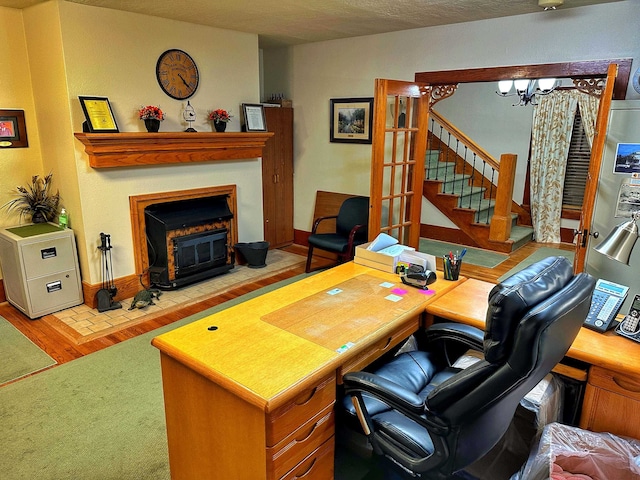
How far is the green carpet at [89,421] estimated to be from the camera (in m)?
2.13

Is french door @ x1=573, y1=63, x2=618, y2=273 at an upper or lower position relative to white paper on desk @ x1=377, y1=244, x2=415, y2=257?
upper

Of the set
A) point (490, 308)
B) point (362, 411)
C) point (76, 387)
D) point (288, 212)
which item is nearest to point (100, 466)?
point (76, 387)

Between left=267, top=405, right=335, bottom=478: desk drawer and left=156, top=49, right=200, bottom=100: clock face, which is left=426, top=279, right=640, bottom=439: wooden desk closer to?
left=267, top=405, right=335, bottom=478: desk drawer

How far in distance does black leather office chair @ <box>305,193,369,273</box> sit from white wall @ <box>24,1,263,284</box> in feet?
4.43

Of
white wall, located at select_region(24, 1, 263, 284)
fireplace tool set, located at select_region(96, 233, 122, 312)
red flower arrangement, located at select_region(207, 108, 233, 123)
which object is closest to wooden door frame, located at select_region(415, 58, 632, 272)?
red flower arrangement, located at select_region(207, 108, 233, 123)

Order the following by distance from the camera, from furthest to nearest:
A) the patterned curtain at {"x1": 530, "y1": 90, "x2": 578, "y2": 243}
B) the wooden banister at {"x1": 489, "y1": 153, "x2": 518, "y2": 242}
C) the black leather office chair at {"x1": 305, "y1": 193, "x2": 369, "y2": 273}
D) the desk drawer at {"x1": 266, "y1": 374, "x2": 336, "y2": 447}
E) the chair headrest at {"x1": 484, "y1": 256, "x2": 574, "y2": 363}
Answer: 1. the patterned curtain at {"x1": 530, "y1": 90, "x2": 578, "y2": 243}
2. the wooden banister at {"x1": 489, "y1": 153, "x2": 518, "y2": 242}
3. the black leather office chair at {"x1": 305, "y1": 193, "x2": 369, "y2": 273}
4. the desk drawer at {"x1": 266, "y1": 374, "x2": 336, "y2": 447}
5. the chair headrest at {"x1": 484, "y1": 256, "x2": 574, "y2": 363}

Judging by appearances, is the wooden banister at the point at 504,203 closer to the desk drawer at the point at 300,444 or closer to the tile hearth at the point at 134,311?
the tile hearth at the point at 134,311

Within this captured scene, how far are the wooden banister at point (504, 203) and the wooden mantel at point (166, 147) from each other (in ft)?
9.51

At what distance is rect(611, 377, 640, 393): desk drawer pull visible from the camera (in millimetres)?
1687

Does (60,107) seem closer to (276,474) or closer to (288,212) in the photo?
(288,212)

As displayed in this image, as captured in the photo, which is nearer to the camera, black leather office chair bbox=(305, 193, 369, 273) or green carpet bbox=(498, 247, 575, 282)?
black leather office chair bbox=(305, 193, 369, 273)

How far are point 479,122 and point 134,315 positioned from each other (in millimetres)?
5272

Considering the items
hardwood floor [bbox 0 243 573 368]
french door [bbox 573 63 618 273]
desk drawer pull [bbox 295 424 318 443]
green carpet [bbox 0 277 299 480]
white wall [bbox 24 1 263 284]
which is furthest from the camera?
white wall [bbox 24 1 263 284]

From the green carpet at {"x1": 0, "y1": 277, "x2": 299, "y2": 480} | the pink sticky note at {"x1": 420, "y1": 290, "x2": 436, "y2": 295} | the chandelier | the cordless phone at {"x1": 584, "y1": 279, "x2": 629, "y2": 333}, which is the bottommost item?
the green carpet at {"x1": 0, "y1": 277, "x2": 299, "y2": 480}
